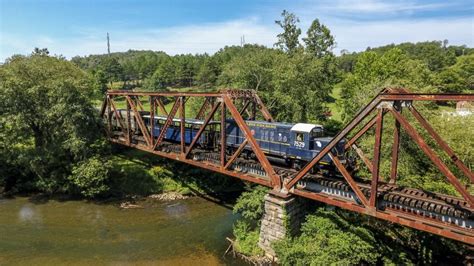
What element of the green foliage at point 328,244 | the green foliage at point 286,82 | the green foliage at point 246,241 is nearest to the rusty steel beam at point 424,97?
the green foliage at point 328,244

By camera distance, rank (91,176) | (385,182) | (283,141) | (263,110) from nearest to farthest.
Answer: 1. (385,182)
2. (283,141)
3. (263,110)
4. (91,176)

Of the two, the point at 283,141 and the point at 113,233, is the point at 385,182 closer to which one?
the point at 283,141

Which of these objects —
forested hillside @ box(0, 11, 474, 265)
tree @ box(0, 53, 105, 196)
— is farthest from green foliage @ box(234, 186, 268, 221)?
tree @ box(0, 53, 105, 196)

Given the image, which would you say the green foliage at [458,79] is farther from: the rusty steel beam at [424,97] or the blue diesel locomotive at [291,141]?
the rusty steel beam at [424,97]

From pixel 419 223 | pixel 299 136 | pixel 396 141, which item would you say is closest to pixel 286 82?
pixel 299 136

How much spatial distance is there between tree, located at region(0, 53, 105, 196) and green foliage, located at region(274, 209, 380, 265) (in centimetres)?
2416

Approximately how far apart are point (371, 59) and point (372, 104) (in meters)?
43.4

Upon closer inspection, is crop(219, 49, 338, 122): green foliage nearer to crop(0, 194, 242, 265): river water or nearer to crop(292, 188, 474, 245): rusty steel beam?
crop(0, 194, 242, 265): river water

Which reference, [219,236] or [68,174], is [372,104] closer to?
[219,236]

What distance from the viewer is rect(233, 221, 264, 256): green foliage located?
22367mm

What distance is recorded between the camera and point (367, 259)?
58.2 feet

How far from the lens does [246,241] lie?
Answer: 76.4 feet

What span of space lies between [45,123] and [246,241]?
25.6 meters

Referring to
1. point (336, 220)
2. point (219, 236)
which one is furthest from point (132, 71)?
point (336, 220)
